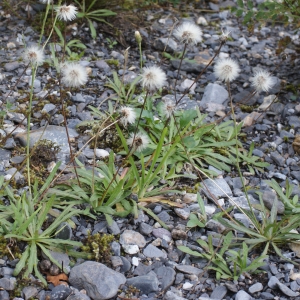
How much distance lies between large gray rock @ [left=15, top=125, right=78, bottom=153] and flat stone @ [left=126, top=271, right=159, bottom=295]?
125 centimetres

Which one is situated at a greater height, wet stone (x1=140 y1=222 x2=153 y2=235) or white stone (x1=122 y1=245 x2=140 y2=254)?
wet stone (x1=140 y1=222 x2=153 y2=235)

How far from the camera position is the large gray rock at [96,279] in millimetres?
2395

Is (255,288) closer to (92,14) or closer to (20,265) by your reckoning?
(20,265)

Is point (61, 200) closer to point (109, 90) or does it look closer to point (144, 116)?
point (144, 116)

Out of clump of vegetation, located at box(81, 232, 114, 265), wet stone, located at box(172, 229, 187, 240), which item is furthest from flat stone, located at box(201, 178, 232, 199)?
clump of vegetation, located at box(81, 232, 114, 265)

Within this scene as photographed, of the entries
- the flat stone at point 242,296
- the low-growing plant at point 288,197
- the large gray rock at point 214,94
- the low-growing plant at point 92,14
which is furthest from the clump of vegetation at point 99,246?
the low-growing plant at point 92,14

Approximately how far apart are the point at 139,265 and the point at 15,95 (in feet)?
6.28

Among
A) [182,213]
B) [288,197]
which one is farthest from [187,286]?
[288,197]

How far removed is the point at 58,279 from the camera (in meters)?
2.47

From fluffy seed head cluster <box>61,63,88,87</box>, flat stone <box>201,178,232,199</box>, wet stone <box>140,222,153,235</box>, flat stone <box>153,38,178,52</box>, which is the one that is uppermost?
fluffy seed head cluster <box>61,63,88,87</box>

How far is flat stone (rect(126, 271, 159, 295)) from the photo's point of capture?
2.47 metres

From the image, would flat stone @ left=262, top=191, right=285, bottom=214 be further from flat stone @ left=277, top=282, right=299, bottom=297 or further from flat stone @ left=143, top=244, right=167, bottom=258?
flat stone @ left=143, top=244, right=167, bottom=258

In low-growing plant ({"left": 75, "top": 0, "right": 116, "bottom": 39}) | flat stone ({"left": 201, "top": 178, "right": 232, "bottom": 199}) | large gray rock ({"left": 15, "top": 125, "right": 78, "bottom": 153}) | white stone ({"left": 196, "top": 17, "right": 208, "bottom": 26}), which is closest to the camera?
flat stone ({"left": 201, "top": 178, "right": 232, "bottom": 199})

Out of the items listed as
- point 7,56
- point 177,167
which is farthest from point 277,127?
point 7,56
